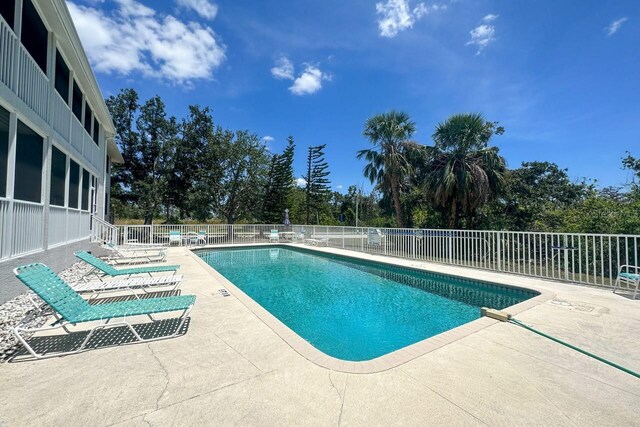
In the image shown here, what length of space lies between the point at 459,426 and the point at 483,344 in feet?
5.14

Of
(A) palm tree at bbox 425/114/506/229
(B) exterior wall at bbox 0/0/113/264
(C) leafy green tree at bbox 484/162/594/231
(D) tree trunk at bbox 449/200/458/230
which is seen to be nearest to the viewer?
(B) exterior wall at bbox 0/0/113/264

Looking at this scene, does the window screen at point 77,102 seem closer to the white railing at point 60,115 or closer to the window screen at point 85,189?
the white railing at point 60,115

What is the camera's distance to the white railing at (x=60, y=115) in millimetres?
5840

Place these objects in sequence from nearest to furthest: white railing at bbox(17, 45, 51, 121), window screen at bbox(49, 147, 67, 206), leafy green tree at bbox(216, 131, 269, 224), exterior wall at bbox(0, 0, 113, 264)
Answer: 1. exterior wall at bbox(0, 0, 113, 264)
2. white railing at bbox(17, 45, 51, 121)
3. window screen at bbox(49, 147, 67, 206)
4. leafy green tree at bbox(216, 131, 269, 224)

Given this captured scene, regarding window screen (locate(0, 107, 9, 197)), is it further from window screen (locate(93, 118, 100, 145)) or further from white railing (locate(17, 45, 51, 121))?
window screen (locate(93, 118, 100, 145))

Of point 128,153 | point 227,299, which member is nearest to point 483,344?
point 227,299

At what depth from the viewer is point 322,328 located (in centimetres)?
454

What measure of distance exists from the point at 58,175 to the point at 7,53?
330 cm

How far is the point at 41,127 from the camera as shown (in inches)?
201

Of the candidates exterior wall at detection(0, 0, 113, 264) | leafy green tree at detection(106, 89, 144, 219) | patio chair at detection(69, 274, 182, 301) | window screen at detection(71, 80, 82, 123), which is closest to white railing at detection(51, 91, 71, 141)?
exterior wall at detection(0, 0, 113, 264)

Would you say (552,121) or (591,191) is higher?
(552,121)

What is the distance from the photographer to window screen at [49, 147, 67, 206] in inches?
239

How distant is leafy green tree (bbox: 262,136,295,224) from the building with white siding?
15.7m

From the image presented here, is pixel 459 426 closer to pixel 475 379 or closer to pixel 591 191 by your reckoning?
pixel 475 379
